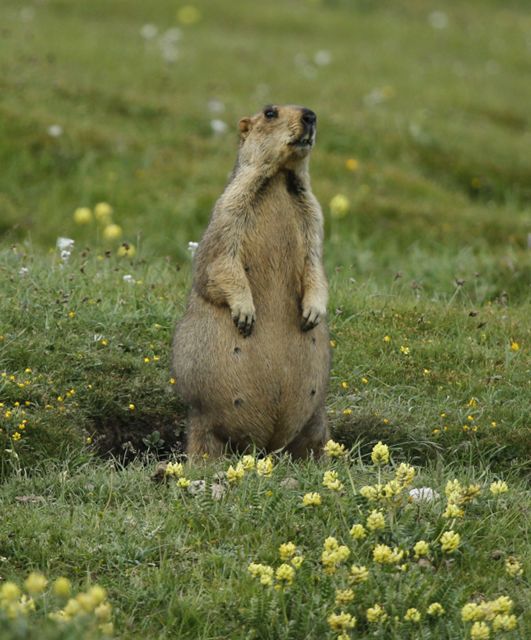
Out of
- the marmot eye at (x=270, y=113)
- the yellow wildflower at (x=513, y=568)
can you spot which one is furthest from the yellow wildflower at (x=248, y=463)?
the marmot eye at (x=270, y=113)

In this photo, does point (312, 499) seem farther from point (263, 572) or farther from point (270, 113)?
point (270, 113)

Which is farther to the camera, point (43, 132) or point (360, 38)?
point (360, 38)

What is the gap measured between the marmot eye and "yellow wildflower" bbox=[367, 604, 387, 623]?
286 centimetres

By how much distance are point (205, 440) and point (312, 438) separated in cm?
56

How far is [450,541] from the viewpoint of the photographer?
180 inches

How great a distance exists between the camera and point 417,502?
16.2 ft

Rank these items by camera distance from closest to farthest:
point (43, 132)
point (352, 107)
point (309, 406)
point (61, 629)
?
point (61, 629) < point (309, 406) < point (43, 132) < point (352, 107)

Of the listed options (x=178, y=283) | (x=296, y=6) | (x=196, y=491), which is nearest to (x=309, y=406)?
(x=196, y=491)

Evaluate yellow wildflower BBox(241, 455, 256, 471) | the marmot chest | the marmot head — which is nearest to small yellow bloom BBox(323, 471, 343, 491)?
yellow wildflower BBox(241, 455, 256, 471)

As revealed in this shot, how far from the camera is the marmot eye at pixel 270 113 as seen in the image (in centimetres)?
614

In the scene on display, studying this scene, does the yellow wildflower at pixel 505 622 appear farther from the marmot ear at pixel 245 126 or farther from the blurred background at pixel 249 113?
the blurred background at pixel 249 113

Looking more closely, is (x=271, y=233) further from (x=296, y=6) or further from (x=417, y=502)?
(x=296, y=6)

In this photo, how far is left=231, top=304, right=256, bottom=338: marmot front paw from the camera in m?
5.68

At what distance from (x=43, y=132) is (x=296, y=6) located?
1004 centimetres
